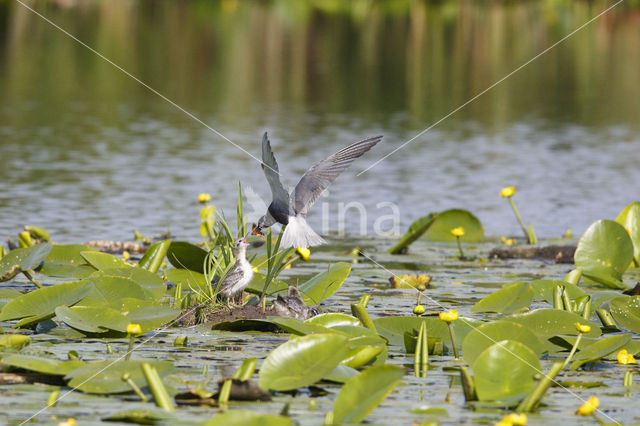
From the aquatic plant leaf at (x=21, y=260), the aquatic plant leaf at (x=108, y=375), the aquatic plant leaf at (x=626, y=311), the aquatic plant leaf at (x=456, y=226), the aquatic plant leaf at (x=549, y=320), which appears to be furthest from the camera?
the aquatic plant leaf at (x=456, y=226)

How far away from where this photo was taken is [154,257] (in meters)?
6.64

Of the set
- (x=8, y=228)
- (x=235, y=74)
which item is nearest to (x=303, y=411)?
(x=8, y=228)

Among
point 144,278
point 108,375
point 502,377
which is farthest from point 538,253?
point 108,375

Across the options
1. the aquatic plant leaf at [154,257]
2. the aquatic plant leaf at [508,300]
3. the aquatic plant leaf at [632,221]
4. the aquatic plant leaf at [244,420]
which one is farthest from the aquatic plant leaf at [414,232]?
the aquatic plant leaf at [244,420]

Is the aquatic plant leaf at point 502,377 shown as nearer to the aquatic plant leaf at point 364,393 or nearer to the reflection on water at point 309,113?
the aquatic plant leaf at point 364,393

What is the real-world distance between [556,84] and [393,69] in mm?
4037

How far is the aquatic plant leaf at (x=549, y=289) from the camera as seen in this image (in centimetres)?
609

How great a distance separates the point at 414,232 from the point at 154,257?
222 cm

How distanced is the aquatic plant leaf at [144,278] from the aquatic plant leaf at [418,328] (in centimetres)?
157

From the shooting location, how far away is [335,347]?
441 centimetres

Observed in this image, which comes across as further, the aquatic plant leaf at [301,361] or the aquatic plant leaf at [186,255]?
the aquatic plant leaf at [186,255]

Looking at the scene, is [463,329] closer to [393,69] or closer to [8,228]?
[8,228]

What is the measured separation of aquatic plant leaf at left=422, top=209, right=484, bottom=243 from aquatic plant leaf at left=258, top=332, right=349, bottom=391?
4.27 m

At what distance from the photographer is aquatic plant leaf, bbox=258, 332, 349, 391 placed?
4.32 metres
